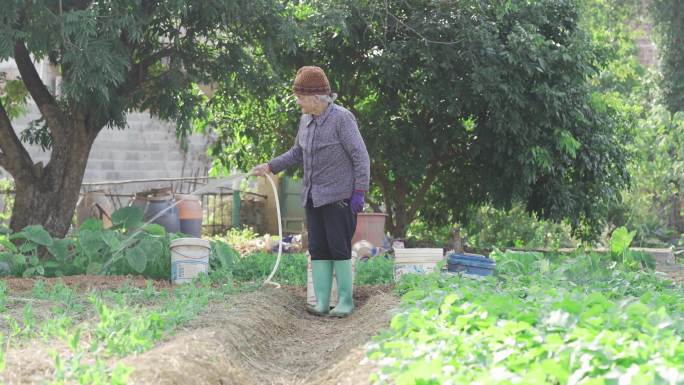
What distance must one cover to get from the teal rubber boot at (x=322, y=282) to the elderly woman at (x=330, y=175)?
10 mm

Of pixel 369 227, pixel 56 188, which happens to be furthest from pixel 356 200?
pixel 369 227

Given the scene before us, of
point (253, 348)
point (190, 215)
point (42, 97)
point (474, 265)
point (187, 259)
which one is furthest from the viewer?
point (190, 215)

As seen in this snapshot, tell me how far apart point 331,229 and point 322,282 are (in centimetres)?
48

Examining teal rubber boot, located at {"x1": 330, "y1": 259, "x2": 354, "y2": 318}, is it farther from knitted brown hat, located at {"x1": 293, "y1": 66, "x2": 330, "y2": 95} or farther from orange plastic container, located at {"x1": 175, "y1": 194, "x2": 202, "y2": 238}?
orange plastic container, located at {"x1": 175, "y1": 194, "x2": 202, "y2": 238}

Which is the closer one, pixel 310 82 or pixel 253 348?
pixel 253 348

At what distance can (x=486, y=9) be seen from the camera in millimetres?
11945

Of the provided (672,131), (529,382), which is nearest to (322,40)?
(672,131)

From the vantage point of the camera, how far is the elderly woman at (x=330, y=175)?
6598mm

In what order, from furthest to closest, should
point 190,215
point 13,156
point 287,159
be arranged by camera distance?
point 190,215 → point 13,156 → point 287,159

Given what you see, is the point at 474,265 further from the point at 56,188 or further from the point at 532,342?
the point at 56,188

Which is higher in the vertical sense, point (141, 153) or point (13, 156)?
point (141, 153)

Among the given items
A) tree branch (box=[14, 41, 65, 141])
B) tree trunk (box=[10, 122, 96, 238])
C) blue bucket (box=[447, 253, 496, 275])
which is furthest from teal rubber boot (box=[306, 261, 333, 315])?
tree branch (box=[14, 41, 65, 141])

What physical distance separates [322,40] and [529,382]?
32.6 feet

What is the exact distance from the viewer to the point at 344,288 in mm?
6832
